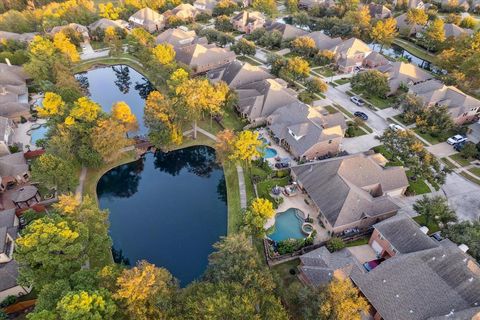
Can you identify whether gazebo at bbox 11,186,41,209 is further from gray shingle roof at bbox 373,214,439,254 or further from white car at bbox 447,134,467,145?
white car at bbox 447,134,467,145

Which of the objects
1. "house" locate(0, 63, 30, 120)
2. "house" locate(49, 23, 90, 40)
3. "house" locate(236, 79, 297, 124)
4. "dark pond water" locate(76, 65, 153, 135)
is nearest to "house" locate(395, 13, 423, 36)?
"house" locate(236, 79, 297, 124)

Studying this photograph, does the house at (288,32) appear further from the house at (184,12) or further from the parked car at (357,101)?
the house at (184,12)

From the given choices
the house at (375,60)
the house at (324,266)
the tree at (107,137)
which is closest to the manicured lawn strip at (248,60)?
the house at (375,60)

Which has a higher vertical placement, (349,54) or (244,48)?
(349,54)

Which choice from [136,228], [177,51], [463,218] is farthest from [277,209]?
[177,51]

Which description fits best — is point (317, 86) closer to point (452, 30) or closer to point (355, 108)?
point (355, 108)

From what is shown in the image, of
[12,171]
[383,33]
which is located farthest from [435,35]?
[12,171]
